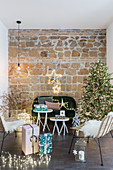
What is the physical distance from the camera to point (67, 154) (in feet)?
10.4

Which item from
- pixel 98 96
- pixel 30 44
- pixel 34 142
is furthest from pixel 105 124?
pixel 30 44

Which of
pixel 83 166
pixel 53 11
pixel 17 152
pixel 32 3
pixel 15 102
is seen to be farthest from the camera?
pixel 15 102

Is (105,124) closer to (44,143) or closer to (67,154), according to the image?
(67,154)

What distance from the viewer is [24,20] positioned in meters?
5.36

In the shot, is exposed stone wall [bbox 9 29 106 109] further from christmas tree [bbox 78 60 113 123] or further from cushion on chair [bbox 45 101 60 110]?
christmas tree [bbox 78 60 113 123]

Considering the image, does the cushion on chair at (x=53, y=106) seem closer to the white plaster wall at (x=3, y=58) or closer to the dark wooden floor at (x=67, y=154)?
the dark wooden floor at (x=67, y=154)

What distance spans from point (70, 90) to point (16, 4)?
10.9 ft

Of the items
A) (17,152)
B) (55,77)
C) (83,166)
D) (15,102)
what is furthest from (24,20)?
(83,166)

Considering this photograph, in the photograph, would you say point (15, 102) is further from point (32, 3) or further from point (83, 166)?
point (83, 166)

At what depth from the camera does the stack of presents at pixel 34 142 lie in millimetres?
3068

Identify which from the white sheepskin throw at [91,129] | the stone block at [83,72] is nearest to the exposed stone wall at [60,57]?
the stone block at [83,72]

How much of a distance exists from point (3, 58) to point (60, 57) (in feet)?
6.47

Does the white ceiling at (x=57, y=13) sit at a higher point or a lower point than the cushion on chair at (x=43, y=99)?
higher

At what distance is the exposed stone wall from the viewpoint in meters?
6.27
